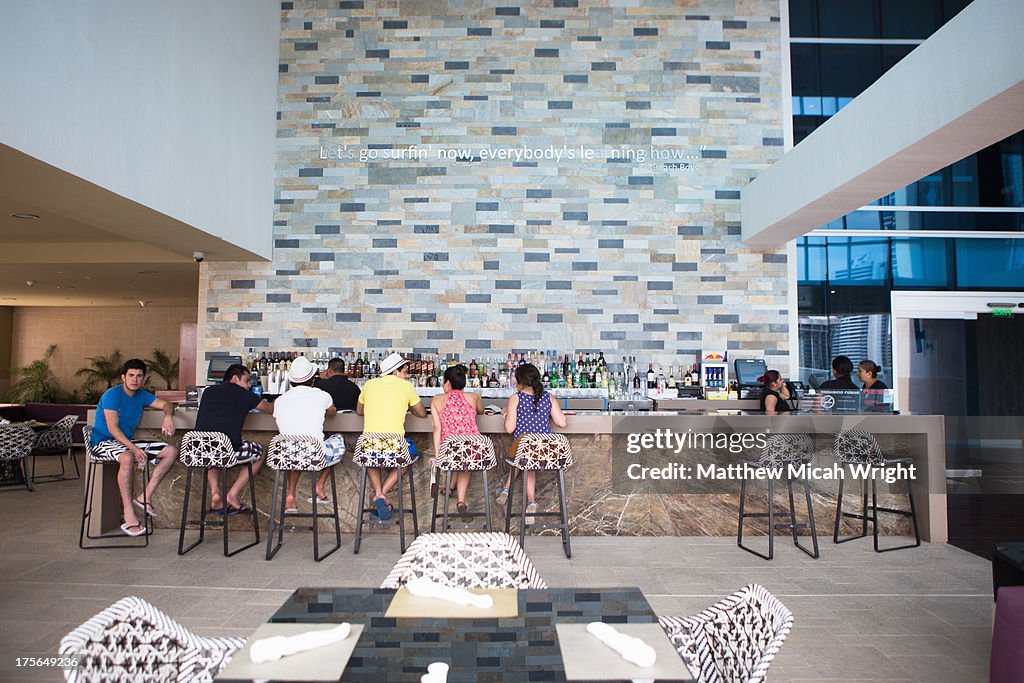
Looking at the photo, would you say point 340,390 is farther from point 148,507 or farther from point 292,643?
point 292,643

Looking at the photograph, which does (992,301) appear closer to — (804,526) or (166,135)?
(804,526)

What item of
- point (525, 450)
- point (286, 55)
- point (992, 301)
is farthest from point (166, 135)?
point (992, 301)

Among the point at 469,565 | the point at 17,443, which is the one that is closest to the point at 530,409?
the point at 469,565

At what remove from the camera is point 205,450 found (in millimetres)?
4594

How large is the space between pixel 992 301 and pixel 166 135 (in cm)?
892

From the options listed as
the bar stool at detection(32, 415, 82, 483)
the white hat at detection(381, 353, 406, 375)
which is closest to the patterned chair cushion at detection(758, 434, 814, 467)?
the white hat at detection(381, 353, 406, 375)

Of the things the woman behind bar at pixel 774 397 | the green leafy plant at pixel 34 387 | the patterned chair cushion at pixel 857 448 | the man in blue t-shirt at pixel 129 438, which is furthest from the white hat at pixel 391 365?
the green leafy plant at pixel 34 387

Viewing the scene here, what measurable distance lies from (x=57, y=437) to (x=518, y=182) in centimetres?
671

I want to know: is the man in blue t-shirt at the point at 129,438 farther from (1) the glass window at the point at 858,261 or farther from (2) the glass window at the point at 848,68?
(2) the glass window at the point at 848,68

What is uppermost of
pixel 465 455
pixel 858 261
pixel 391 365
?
pixel 858 261

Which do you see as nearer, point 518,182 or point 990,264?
point 518,182

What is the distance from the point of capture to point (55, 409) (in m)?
10.8

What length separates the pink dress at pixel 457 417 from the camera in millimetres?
4824

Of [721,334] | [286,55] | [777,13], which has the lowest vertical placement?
[721,334]
